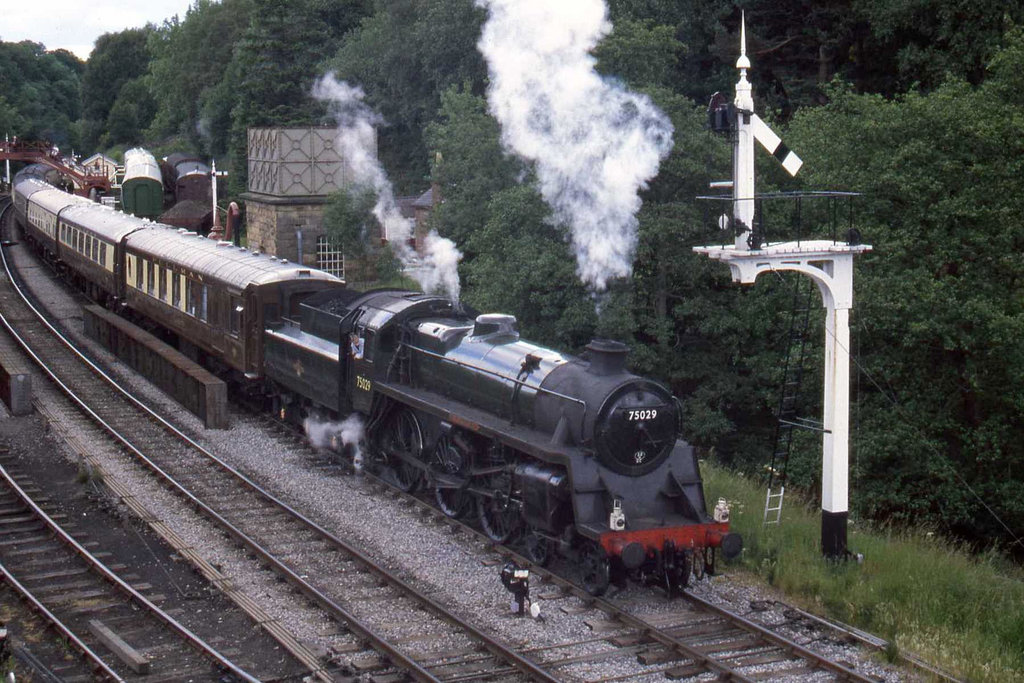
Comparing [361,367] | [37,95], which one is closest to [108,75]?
[37,95]

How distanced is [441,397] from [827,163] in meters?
11.3

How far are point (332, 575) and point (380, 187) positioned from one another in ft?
70.7

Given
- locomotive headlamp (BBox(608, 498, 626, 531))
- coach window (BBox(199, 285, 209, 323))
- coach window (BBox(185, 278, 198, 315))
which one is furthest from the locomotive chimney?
coach window (BBox(185, 278, 198, 315))

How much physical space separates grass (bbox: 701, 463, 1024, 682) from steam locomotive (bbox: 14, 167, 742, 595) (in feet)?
3.03

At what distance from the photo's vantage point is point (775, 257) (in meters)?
11.6

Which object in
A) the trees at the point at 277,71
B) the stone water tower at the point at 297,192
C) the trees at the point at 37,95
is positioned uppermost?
the trees at the point at 37,95

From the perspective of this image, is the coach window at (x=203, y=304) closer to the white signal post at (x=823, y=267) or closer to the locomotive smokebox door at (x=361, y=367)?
the locomotive smokebox door at (x=361, y=367)

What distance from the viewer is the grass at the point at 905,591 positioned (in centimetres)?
1003

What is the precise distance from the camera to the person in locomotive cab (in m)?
15.9

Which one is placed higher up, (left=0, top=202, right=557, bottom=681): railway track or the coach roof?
the coach roof

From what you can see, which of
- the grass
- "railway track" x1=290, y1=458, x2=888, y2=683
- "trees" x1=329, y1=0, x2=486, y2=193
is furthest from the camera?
"trees" x1=329, y1=0, x2=486, y2=193

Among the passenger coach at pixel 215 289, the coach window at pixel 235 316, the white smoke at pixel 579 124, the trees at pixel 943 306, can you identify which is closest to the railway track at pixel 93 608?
the passenger coach at pixel 215 289

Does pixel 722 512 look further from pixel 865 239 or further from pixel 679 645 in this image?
pixel 865 239

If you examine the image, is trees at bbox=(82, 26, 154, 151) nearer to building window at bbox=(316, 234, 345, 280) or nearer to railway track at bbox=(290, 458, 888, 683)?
building window at bbox=(316, 234, 345, 280)
